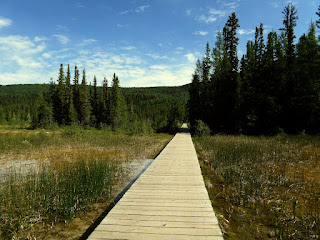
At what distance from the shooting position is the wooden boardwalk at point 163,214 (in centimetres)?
286

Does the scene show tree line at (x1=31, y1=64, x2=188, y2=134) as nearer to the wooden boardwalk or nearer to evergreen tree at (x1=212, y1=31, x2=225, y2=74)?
evergreen tree at (x1=212, y1=31, x2=225, y2=74)

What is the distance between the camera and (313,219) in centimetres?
386

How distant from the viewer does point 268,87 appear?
20.6m

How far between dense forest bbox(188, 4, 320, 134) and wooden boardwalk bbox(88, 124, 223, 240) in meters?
16.9

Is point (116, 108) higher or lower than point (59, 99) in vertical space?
lower

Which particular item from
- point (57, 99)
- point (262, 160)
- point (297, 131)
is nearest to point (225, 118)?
point (297, 131)

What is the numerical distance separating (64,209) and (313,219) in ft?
17.1

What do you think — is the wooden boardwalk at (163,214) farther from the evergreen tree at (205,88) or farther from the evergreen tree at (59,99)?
the evergreen tree at (59,99)

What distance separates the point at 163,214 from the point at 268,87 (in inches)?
837

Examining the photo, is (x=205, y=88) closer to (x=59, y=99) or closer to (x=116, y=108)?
(x=116, y=108)

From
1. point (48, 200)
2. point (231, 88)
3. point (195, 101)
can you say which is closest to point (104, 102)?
point (195, 101)

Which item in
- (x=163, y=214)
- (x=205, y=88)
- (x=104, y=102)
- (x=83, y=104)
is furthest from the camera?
(x=104, y=102)

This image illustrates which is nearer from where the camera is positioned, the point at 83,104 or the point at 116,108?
the point at 116,108

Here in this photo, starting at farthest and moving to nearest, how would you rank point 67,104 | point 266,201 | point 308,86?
1. point 67,104
2. point 308,86
3. point 266,201
